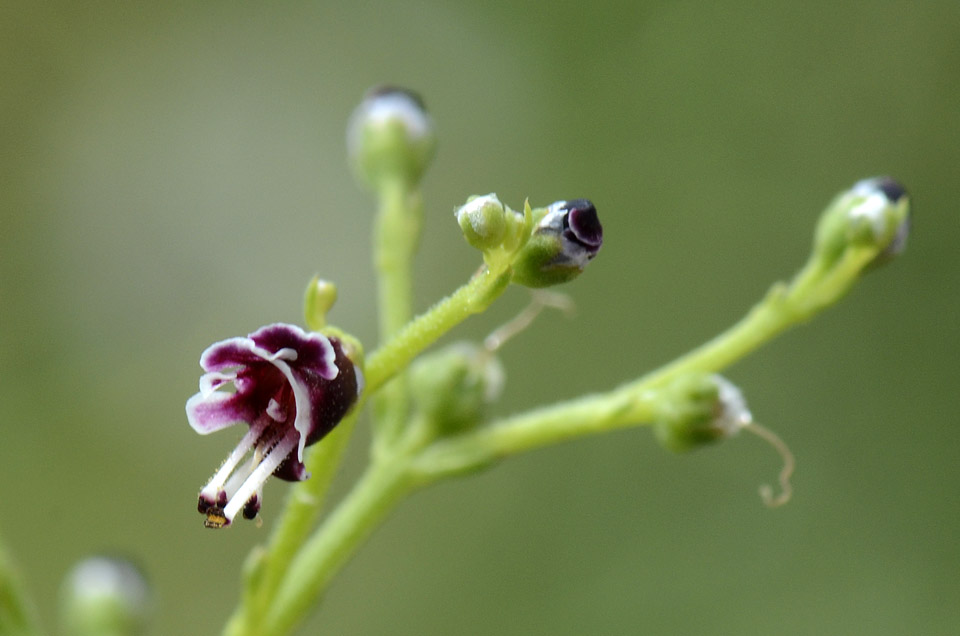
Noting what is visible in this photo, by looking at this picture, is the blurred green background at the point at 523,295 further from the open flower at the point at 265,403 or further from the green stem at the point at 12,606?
the open flower at the point at 265,403

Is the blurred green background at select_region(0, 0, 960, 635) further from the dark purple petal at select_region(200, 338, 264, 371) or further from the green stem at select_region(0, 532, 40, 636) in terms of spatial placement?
the dark purple petal at select_region(200, 338, 264, 371)

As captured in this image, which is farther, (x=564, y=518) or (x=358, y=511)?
(x=564, y=518)

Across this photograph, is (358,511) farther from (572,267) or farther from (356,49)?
(356,49)

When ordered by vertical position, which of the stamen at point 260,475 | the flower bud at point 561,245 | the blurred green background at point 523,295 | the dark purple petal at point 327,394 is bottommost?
the stamen at point 260,475

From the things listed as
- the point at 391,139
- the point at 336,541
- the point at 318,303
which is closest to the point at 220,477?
the point at 318,303

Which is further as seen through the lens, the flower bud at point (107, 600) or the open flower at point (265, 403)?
the flower bud at point (107, 600)

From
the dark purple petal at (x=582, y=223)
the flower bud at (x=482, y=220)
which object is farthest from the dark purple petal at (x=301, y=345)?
the dark purple petal at (x=582, y=223)

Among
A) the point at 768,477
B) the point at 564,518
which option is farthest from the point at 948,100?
the point at 564,518
